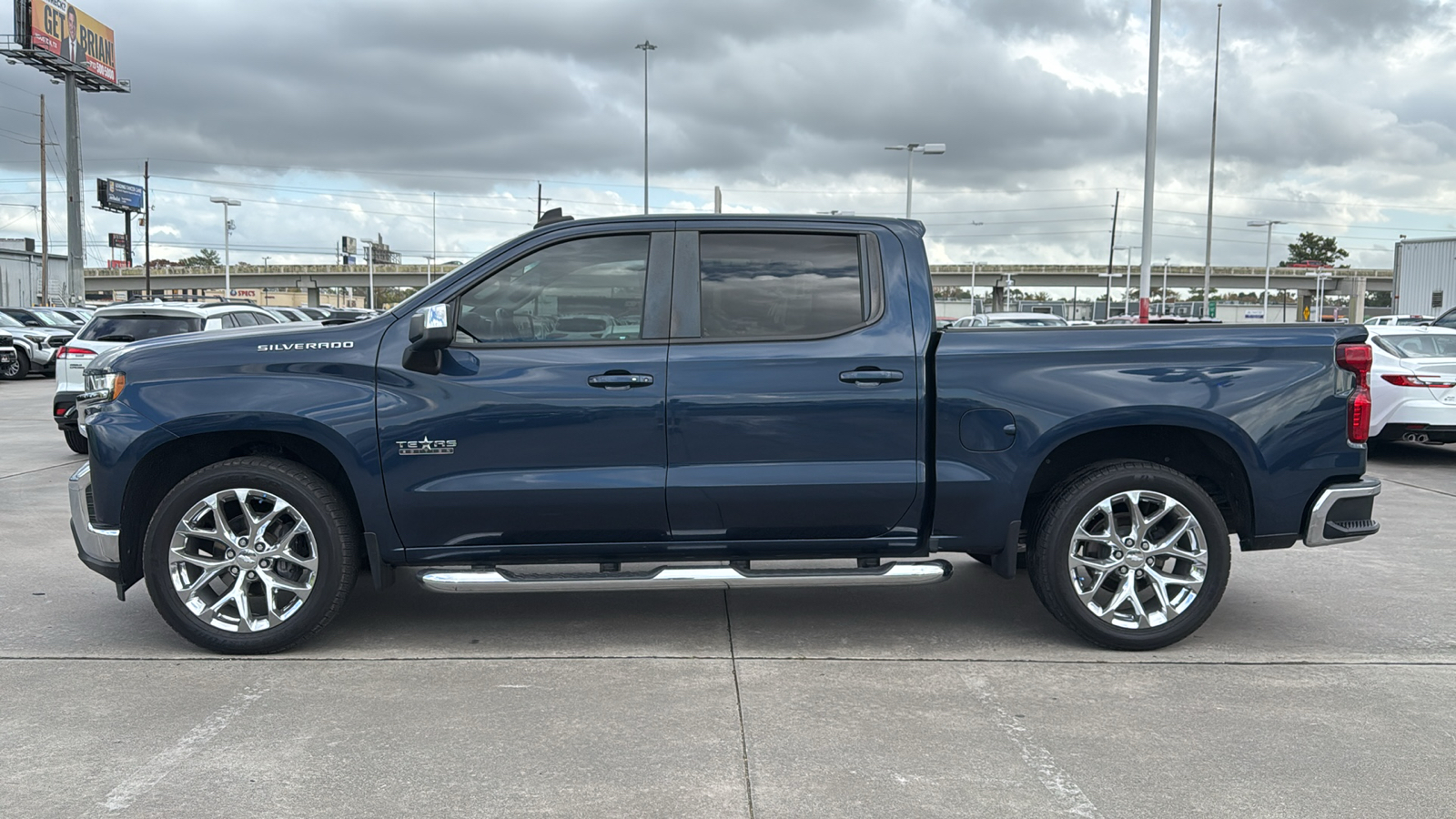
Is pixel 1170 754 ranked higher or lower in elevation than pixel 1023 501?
lower

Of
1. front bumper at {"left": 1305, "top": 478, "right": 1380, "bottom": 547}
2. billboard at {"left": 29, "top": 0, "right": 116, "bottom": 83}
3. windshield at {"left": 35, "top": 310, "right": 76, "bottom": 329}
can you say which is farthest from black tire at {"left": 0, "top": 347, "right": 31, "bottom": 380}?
billboard at {"left": 29, "top": 0, "right": 116, "bottom": 83}

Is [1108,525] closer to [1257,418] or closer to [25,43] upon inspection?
[1257,418]

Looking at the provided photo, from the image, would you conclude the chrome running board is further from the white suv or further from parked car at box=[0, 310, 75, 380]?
parked car at box=[0, 310, 75, 380]

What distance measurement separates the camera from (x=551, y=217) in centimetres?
517

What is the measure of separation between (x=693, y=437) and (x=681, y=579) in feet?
1.95

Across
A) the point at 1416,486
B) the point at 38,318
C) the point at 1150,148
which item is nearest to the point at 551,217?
the point at 1416,486

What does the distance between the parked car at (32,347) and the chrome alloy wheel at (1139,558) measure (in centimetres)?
2438

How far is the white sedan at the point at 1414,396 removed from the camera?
35.3 feet

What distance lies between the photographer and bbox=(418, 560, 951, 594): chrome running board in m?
4.63

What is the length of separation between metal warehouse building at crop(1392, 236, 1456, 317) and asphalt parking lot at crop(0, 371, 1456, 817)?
42.0m

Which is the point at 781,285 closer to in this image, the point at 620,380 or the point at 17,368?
the point at 620,380

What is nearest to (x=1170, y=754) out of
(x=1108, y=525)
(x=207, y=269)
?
(x=1108, y=525)

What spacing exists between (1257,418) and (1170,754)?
173 centimetres

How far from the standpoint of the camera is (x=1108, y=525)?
484 cm
